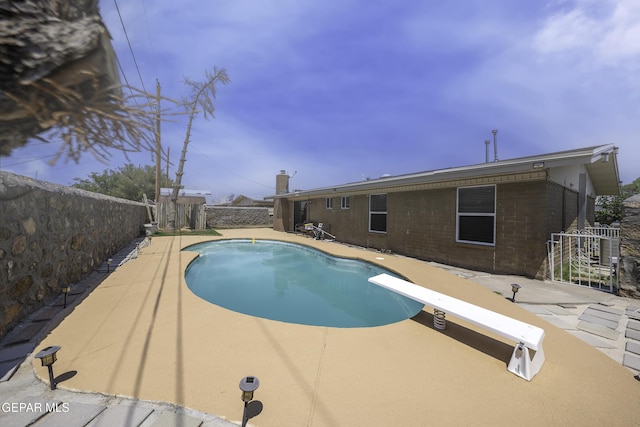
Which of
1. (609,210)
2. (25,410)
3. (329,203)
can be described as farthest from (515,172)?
(609,210)

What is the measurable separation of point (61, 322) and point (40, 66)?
13.1 ft

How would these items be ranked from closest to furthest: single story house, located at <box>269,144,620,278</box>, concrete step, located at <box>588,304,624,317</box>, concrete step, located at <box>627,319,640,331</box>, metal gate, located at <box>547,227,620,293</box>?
concrete step, located at <box>627,319,640,331</box> → concrete step, located at <box>588,304,624,317</box> → metal gate, located at <box>547,227,620,293</box> → single story house, located at <box>269,144,620,278</box>

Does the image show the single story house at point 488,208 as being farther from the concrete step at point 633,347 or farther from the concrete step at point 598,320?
the concrete step at point 633,347

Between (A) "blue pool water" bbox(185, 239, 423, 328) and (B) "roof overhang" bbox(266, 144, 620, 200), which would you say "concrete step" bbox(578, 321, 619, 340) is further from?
(B) "roof overhang" bbox(266, 144, 620, 200)

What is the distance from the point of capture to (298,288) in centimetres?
661

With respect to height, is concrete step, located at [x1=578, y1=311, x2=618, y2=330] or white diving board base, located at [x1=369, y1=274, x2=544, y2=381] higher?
white diving board base, located at [x1=369, y1=274, x2=544, y2=381]

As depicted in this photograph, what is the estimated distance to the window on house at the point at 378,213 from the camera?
9461 millimetres

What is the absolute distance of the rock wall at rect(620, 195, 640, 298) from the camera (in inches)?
167

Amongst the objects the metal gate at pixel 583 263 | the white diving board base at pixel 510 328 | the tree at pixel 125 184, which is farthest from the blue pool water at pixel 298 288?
the tree at pixel 125 184

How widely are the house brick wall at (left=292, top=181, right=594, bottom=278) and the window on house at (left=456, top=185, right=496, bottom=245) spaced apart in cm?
15

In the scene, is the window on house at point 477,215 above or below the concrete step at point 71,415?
above

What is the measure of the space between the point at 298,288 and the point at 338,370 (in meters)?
4.24

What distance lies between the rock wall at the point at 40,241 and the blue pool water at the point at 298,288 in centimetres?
212

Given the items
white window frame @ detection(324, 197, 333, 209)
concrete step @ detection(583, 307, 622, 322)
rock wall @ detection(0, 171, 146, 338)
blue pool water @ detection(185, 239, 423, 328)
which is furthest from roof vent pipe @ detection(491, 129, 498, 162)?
rock wall @ detection(0, 171, 146, 338)
